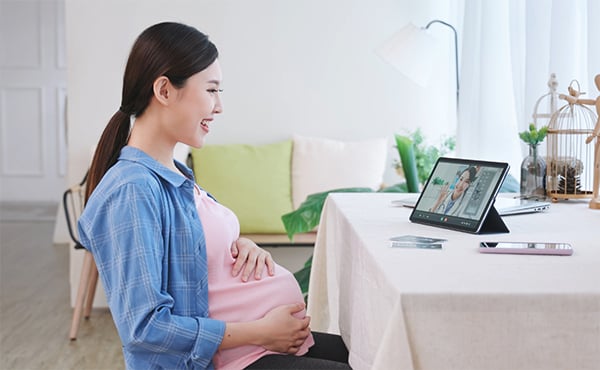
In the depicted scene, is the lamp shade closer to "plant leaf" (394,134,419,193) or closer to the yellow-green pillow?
"plant leaf" (394,134,419,193)

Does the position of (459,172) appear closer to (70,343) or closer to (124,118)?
(124,118)

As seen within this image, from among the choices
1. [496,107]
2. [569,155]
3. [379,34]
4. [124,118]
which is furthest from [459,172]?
[379,34]

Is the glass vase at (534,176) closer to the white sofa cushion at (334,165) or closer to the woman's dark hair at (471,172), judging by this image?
the woman's dark hair at (471,172)

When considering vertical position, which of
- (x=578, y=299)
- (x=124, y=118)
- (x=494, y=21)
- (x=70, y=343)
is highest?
(x=494, y=21)

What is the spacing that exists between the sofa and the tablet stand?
255 cm

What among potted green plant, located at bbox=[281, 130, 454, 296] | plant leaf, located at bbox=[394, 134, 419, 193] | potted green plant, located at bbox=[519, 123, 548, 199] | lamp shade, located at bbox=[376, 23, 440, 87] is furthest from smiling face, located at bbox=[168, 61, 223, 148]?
lamp shade, located at bbox=[376, 23, 440, 87]

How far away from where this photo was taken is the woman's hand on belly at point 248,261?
1.62m

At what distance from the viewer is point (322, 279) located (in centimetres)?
240

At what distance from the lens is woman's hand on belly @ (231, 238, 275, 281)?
1622mm

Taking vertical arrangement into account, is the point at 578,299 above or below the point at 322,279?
above

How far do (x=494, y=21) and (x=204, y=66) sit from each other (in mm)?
2137

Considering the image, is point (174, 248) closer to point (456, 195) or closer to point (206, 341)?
point (206, 341)

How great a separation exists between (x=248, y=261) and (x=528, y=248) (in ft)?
1.74

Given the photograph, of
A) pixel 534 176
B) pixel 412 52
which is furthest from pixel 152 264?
pixel 412 52
